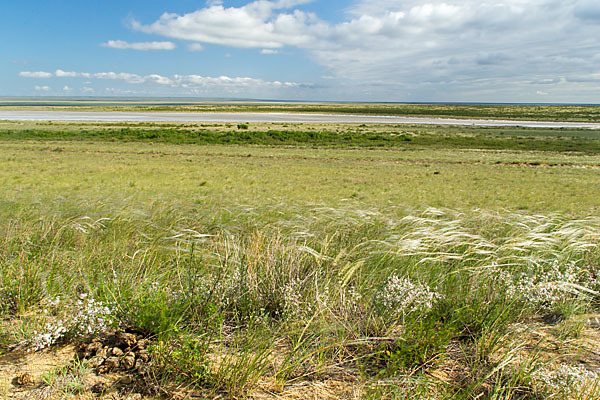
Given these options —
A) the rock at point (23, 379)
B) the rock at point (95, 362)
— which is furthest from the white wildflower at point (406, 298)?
the rock at point (23, 379)

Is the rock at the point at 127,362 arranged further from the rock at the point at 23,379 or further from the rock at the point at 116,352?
the rock at the point at 23,379

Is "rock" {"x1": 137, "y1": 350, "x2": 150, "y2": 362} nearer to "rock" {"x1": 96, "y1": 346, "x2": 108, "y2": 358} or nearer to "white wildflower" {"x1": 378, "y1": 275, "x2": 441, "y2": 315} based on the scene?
"rock" {"x1": 96, "y1": 346, "x2": 108, "y2": 358}

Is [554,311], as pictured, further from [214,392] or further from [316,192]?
[316,192]

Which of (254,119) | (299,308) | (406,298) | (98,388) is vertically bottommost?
(98,388)

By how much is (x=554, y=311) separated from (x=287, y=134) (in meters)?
30.5

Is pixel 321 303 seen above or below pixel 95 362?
above

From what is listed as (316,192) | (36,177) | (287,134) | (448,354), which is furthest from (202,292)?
(287,134)

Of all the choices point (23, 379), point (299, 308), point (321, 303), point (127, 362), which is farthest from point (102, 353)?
point (321, 303)

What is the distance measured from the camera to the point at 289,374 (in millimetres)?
2268

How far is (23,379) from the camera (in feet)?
6.97

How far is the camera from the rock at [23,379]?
211 centimetres

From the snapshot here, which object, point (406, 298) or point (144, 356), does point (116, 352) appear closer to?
point (144, 356)

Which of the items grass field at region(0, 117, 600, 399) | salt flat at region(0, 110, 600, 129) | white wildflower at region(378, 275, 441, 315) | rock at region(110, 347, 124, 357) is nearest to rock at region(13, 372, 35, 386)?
grass field at region(0, 117, 600, 399)

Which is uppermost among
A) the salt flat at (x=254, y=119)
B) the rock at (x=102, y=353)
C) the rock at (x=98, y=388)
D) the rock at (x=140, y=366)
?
the salt flat at (x=254, y=119)
